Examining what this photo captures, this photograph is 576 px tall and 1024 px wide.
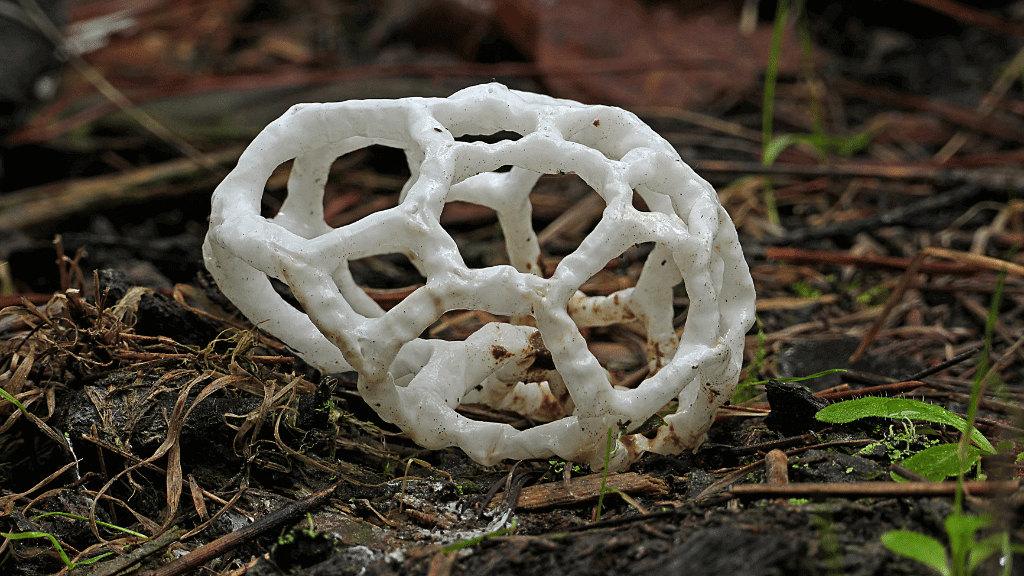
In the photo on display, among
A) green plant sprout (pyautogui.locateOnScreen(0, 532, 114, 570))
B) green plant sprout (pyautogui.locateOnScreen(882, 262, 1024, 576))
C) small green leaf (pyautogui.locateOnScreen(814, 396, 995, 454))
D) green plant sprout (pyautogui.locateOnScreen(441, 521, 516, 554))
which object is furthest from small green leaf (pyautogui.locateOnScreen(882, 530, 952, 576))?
green plant sprout (pyautogui.locateOnScreen(0, 532, 114, 570))

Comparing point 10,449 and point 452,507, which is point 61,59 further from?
point 452,507

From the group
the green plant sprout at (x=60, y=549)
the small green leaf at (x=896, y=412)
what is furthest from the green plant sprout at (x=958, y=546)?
the green plant sprout at (x=60, y=549)

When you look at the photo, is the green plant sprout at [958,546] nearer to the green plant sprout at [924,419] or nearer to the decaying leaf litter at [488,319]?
the decaying leaf litter at [488,319]

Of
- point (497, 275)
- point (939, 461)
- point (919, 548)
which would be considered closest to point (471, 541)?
point (497, 275)

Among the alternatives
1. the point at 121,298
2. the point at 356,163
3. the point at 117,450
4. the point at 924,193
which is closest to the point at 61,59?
the point at 356,163

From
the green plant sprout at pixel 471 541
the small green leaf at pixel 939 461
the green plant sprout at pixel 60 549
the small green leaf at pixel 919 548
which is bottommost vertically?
the green plant sprout at pixel 60 549

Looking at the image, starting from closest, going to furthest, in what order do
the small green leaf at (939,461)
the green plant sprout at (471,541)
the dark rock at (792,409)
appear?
the green plant sprout at (471,541) → the small green leaf at (939,461) → the dark rock at (792,409)

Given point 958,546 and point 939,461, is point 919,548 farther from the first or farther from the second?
point 939,461
